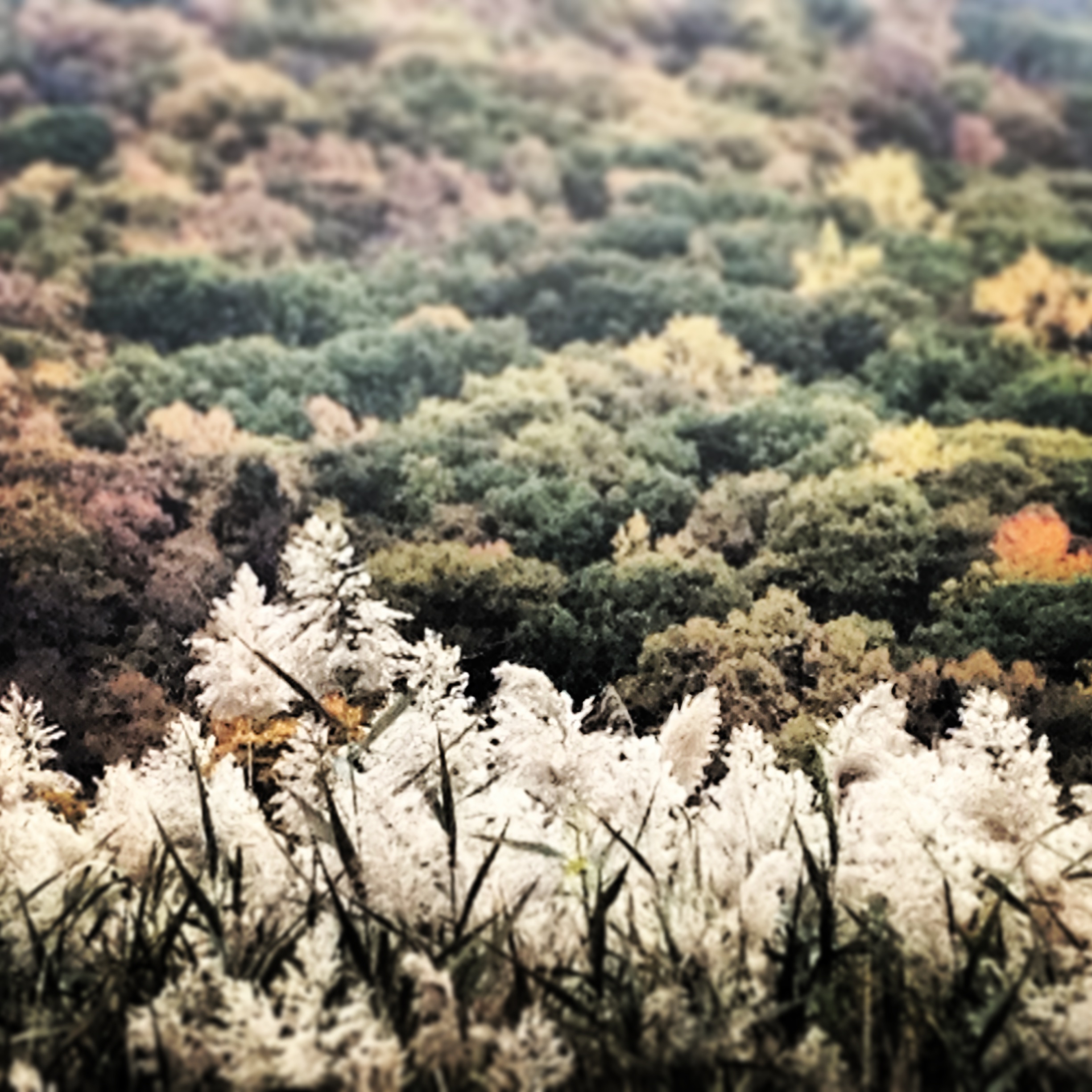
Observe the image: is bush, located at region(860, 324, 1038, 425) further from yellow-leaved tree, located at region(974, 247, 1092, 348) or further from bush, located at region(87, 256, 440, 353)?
bush, located at region(87, 256, 440, 353)

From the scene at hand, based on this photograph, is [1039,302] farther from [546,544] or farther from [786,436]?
[546,544]

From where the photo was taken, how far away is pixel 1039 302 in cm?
532

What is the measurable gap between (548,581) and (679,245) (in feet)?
8.63

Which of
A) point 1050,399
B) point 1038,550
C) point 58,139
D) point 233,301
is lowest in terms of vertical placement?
point 1038,550

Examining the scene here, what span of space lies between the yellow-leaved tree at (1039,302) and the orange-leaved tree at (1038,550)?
1.43 m

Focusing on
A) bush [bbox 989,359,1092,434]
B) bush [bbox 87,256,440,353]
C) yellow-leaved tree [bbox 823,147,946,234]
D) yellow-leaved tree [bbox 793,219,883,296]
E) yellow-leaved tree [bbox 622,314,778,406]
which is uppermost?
yellow-leaved tree [bbox 823,147,946,234]

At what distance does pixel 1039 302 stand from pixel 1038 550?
197 cm

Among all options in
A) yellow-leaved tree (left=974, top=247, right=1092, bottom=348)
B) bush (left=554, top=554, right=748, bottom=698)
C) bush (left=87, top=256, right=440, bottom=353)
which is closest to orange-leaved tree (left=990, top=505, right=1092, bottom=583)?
bush (left=554, top=554, right=748, bottom=698)

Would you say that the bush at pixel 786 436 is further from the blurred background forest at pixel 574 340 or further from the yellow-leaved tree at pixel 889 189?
the yellow-leaved tree at pixel 889 189

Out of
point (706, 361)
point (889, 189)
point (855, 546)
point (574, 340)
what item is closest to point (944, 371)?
point (706, 361)

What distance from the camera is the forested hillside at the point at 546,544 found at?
2232 millimetres

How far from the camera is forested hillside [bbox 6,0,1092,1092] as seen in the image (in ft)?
7.32

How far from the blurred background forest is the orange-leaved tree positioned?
0.6 inches

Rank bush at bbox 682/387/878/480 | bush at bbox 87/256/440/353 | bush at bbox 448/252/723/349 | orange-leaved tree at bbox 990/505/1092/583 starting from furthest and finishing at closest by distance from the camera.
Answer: bush at bbox 448/252/723/349, bush at bbox 87/256/440/353, bush at bbox 682/387/878/480, orange-leaved tree at bbox 990/505/1092/583
